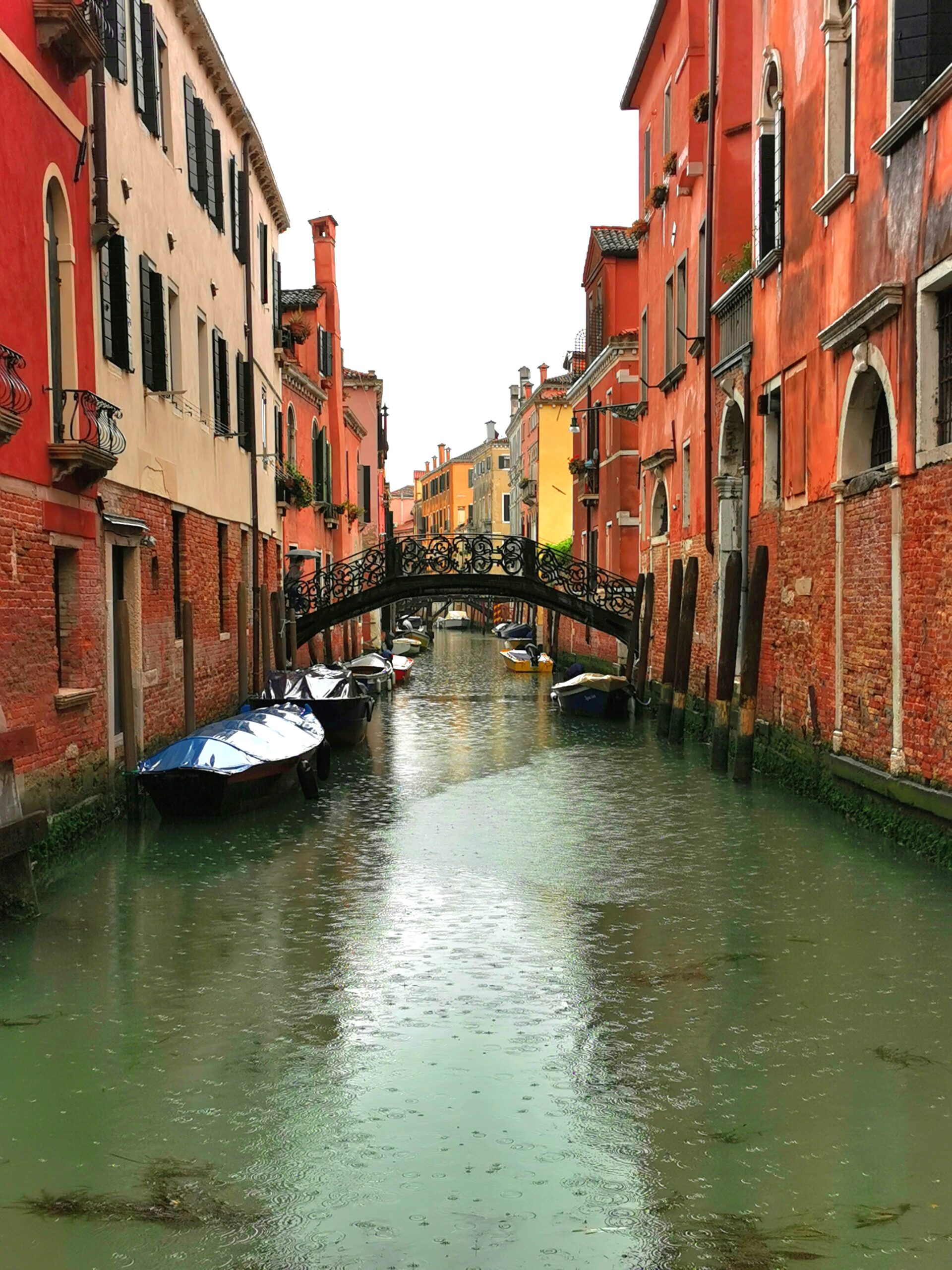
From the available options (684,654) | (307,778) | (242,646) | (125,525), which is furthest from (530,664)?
(125,525)

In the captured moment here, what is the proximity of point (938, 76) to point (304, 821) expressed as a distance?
7.15 m

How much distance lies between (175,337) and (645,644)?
982cm

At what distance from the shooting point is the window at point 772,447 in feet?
43.6

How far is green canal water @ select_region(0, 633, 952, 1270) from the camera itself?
399 cm

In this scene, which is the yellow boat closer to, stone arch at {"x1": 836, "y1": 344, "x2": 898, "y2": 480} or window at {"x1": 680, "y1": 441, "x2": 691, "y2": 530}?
window at {"x1": 680, "y1": 441, "x2": 691, "y2": 530}

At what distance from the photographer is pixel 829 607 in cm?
1109

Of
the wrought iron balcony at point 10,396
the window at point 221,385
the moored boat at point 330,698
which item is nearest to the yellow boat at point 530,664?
the moored boat at point 330,698

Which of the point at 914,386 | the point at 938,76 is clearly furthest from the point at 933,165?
the point at 914,386

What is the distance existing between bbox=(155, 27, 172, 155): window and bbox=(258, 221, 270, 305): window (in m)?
5.77

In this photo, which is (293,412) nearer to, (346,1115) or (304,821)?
(304,821)

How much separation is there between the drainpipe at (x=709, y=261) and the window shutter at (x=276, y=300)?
717 cm

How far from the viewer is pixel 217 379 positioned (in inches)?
613

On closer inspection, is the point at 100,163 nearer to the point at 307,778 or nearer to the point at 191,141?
the point at 191,141

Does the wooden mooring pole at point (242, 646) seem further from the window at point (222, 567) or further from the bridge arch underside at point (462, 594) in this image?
the bridge arch underside at point (462, 594)
